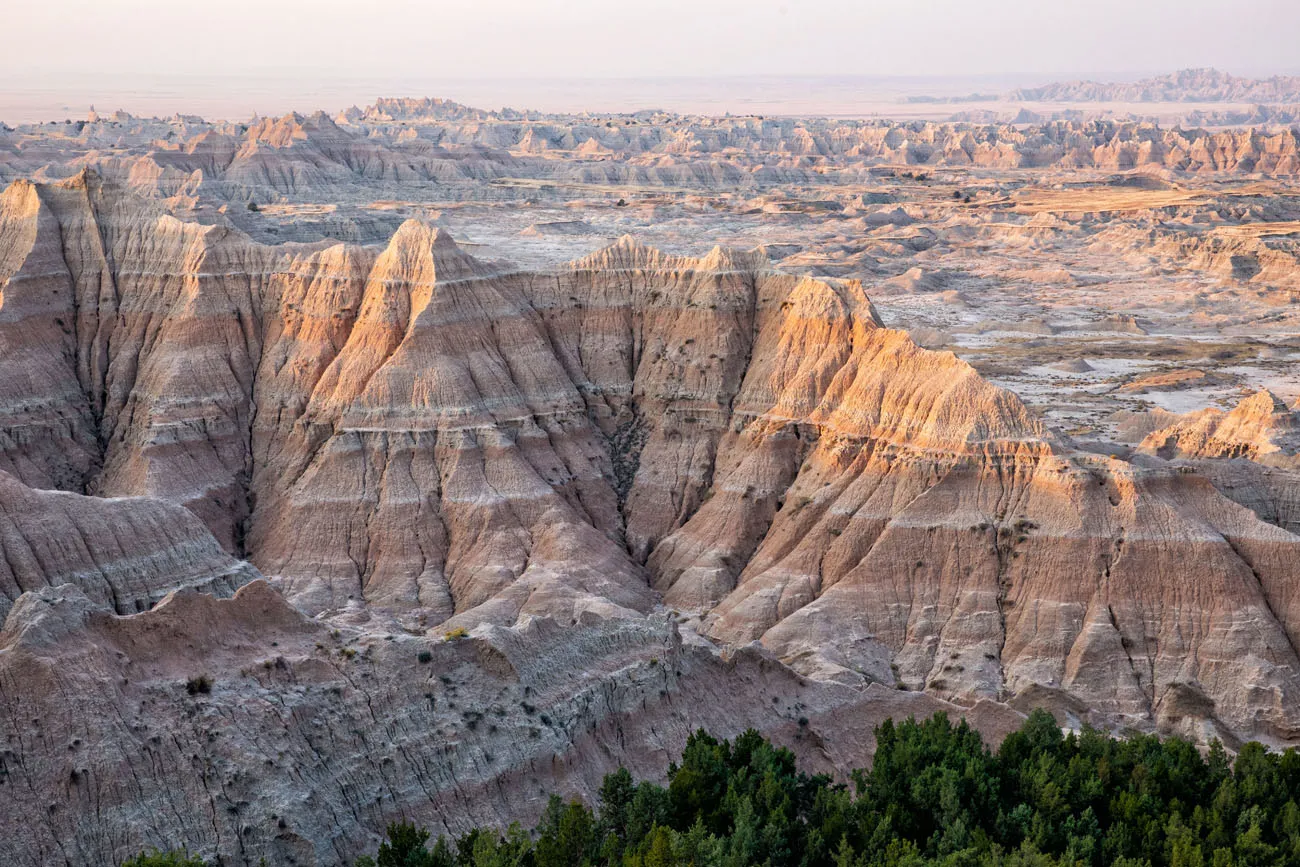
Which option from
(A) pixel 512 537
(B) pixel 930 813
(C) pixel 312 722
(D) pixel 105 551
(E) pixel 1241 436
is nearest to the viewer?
(C) pixel 312 722

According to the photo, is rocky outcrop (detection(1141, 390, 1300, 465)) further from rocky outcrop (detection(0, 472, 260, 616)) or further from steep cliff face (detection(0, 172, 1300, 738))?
rocky outcrop (detection(0, 472, 260, 616))

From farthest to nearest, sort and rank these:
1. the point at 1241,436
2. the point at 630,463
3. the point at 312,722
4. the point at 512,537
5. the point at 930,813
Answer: the point at 630,463 < the point at 1241,436 < the point at 512,537 < the point at 930,813 < the point at 312,722

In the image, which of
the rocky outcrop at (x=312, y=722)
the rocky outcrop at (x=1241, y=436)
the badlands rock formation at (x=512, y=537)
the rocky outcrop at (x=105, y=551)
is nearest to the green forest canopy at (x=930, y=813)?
the rocky outcrop at (x=312, y=722)

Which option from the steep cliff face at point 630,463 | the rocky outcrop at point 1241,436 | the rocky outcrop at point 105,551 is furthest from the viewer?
the rocky outcrop at point 1241,436

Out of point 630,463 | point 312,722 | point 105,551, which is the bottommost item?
point 630,463

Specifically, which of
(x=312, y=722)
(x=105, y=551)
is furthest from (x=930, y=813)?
(x=105, y=551)

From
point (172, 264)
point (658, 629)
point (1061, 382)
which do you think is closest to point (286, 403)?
point (172, 264)

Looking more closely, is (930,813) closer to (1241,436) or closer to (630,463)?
(630,463)

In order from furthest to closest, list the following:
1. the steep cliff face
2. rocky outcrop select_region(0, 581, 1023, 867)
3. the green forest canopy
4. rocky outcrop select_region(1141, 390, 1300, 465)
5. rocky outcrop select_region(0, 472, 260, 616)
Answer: rocky outcrop select_region(1141, 390, 1300, 465) < the steep cliff face < rocky outcrop select_region(0, 472, 260, 616) < the green forest canopy < rocky outcrop select_region(0, 581, 1023, 867)

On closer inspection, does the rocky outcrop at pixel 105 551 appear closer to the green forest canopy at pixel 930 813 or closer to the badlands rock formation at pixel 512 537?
the badlands rock formation at pixel 512 537

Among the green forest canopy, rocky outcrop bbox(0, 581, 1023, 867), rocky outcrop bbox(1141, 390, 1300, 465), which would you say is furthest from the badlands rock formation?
the green forest canopy

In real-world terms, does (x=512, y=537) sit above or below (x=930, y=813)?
above
